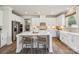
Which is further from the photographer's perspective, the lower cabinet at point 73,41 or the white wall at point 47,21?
the white wall at point 47,21

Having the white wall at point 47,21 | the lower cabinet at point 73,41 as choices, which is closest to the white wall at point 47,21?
the white wall at point 47,21

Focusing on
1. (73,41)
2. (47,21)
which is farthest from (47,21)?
(73,41)

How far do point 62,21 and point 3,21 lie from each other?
4435 millimetres

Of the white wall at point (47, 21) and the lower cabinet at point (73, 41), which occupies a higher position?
the white wall at point (47, 21)

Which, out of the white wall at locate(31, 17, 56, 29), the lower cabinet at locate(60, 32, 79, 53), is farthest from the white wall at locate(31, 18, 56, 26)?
the lower cabinet at locate(60, 32, 79, 53)

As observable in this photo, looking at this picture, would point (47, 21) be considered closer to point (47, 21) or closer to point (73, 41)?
point (47, 21)

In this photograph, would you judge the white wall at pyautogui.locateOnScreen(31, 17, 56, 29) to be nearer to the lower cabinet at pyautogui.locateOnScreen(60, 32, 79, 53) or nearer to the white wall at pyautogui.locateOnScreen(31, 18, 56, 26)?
the white wall at pyautogui.locateOnScreen(31, 18, 56, 26)

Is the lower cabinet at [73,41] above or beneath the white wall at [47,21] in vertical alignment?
beneath

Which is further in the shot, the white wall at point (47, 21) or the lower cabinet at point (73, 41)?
the white wall at point (47, 21)

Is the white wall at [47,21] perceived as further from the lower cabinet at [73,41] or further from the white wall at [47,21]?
the lower cabinet at [73,41]

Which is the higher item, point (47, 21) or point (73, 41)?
point (47, 21)

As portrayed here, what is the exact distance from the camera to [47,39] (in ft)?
13.2

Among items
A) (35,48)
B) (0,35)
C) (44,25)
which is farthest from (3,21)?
(44,25)

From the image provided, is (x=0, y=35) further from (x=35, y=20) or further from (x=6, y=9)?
(x=35, y=20)
